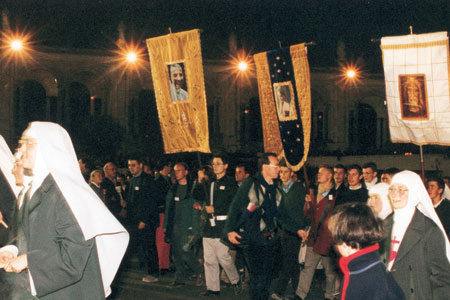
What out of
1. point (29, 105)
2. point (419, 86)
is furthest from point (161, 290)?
point (29, 105)

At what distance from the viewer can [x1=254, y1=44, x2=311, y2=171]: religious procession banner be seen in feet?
30.2

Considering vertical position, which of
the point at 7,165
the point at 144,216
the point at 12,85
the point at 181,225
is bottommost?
the point at 181,225

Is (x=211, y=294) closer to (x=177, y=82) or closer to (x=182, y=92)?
(x=182, y=92)

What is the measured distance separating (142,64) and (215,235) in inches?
1152

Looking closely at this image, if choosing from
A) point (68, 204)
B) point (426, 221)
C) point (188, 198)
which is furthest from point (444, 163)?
point (68, 204)

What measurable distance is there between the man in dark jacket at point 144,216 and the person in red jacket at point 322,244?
9.79 feet

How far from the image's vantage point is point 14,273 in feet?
12.7

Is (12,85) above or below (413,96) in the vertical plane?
above

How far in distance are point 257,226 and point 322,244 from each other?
1595 millimetres

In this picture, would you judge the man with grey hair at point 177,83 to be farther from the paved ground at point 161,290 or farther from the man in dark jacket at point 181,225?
the paved ground at point 161,290

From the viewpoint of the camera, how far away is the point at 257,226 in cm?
718

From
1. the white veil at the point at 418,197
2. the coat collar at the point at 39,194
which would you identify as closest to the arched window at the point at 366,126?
the white veil at the point at 418,197

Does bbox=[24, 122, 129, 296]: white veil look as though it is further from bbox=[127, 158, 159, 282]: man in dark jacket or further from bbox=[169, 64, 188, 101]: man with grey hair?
bbox=[127, 158, 159, 282]: man in dark jacket

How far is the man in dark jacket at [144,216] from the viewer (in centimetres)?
1061
